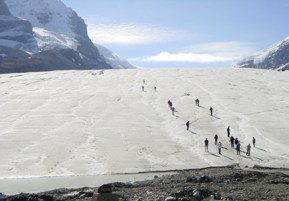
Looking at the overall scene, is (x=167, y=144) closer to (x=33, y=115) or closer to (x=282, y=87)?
(x=33, y=115)

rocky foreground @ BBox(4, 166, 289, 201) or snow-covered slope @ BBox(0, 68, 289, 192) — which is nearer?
rocky foreground @ BBox(4, 166, 289, 201)

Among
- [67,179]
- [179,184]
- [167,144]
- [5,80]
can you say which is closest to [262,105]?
[167,144]

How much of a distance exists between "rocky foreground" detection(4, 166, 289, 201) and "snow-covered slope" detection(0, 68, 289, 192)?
678cm

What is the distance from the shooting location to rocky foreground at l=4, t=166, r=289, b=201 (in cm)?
1841

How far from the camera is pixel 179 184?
2291 centimetres

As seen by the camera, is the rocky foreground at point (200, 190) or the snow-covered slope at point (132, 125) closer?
the rocky foreground at point (200, 190)

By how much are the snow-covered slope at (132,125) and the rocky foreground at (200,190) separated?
678cm

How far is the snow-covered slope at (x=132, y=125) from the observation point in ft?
115

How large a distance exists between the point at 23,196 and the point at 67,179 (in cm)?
960

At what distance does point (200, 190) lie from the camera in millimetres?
18672

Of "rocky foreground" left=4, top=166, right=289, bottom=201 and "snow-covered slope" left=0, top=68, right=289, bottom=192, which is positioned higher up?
"rocky foreground" left=4, top=166, right=289, bottom=201

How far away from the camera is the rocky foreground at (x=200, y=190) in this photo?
1841cm

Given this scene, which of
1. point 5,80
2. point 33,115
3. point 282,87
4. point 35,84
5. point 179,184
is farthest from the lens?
point 5,80

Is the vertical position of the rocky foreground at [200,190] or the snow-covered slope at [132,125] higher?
the rocky foreground at [200,190]
